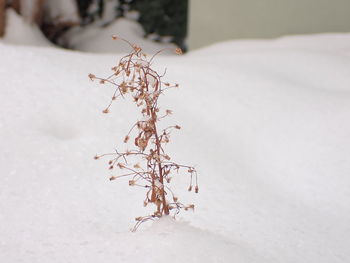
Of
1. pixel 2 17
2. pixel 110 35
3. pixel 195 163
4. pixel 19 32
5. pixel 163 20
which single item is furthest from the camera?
pixel 163 20

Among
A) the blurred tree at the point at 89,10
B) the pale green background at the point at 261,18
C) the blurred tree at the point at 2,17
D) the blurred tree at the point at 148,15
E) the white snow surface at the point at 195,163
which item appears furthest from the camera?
the blurred tree at the point at 89,10

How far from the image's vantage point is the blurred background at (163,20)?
3879 millimetres

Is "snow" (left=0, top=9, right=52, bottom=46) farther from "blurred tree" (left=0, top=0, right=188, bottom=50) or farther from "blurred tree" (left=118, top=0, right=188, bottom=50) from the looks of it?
"blurred tree" (left=118, top=0, right=188, bottom=50)

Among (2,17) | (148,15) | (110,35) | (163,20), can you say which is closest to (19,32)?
(2,17)

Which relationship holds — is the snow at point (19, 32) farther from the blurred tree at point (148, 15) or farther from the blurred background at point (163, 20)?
the blurred tree at point (148, 15)

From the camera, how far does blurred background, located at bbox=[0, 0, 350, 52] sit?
3879mm

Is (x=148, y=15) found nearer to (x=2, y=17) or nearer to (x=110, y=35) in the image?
(x=110, y=35)

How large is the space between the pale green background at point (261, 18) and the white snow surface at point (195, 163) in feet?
2.76

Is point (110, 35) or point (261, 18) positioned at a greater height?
point (261, 18)

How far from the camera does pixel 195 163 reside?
2031 millimetres

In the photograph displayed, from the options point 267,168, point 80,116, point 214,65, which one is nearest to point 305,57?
point 214,65

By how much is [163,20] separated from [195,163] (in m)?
3.67

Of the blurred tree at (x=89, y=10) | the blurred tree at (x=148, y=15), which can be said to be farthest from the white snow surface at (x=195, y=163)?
the blurred tree at (x=89, y=10)

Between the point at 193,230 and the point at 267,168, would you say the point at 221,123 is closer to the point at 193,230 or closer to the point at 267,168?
the point at 267,168
